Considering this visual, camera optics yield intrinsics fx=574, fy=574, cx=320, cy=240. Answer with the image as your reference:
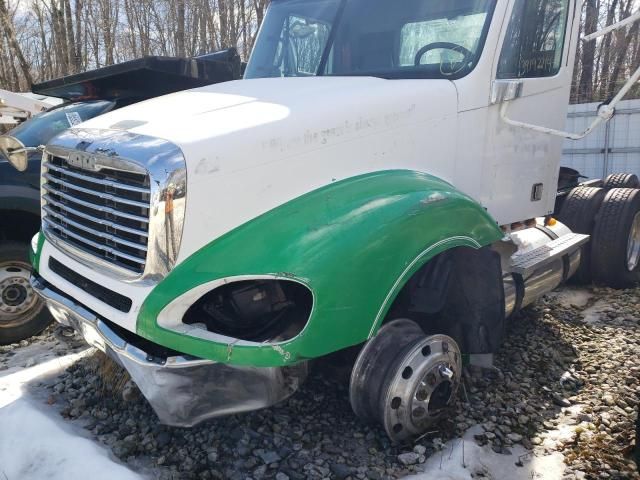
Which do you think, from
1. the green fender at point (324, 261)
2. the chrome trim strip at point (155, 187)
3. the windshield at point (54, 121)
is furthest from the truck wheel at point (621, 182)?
the chrome trim strip at point (155, 187)

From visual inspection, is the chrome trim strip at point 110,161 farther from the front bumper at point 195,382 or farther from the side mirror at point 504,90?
the side mirror at point 504,90

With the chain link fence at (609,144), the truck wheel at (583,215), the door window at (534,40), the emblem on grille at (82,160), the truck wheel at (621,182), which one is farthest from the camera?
the chain link fence at (609,144)

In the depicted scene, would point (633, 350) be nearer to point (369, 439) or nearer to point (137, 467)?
point (369, 439)

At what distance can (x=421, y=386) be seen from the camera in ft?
9.83

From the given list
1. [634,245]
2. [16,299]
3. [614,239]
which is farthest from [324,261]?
[634,245]

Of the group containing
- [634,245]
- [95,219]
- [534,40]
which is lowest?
[634,245]

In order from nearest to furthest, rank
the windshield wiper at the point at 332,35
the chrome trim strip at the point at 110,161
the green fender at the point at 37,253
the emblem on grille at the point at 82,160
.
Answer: the chrome trim strip at the point at 110,161, the emblem on grille at the point at 82,160, the green fender at the point at 37,253, the windshield wiper at the point at 332,35

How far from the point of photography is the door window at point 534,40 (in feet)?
12.5

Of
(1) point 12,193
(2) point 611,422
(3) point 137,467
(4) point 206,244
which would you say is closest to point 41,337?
(1) point 12,193

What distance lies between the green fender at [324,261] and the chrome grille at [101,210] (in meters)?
0.29

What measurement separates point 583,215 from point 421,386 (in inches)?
148

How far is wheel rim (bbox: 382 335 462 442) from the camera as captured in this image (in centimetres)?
290

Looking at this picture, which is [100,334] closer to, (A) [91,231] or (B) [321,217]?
(A) [91,231]

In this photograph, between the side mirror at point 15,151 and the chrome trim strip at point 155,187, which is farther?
the side mirror at point 15,151
